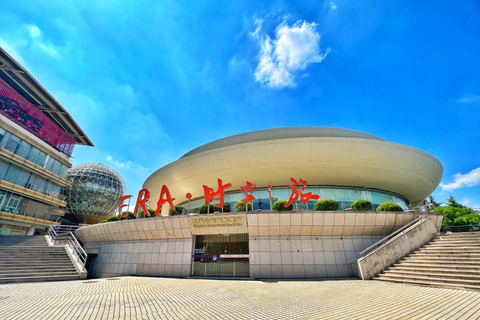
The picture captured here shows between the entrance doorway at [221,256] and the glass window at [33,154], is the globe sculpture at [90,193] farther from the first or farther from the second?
the entrance doorway at [221,256]

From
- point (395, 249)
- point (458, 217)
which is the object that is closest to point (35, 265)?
point (395, 249)

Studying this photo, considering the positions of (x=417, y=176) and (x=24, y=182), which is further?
(x=24, y=182)

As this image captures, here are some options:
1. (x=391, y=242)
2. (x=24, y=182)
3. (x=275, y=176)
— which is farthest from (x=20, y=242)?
(x=391, y=242)

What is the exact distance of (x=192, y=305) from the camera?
6.71m

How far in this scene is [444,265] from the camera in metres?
10.4

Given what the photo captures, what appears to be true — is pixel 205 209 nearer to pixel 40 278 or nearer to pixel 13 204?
pixel 40 278

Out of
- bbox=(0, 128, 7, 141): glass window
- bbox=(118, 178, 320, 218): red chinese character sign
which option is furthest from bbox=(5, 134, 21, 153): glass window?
bbox=(118, 178, 320, 218): red chinese character sign

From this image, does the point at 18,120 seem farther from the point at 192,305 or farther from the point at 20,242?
the point at 192,305

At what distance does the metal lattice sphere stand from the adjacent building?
1255cm

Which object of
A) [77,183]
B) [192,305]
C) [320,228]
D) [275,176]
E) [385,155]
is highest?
[77,183]

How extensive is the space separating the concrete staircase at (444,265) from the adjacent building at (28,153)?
44.4m

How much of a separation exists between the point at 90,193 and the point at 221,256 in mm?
52929

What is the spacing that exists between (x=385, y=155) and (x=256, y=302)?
59.7 feet

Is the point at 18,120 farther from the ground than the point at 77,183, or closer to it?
farther from the ground
